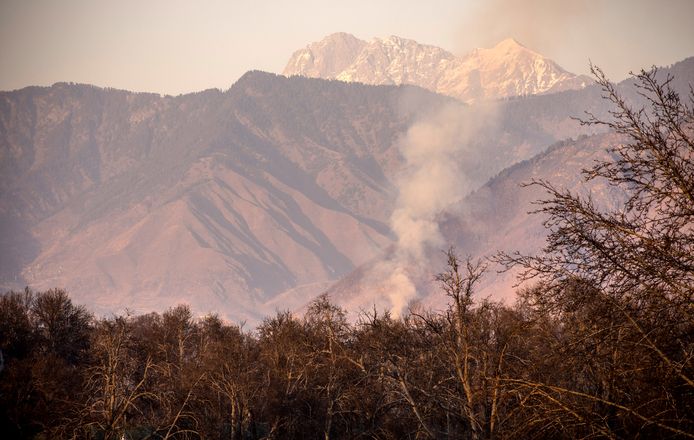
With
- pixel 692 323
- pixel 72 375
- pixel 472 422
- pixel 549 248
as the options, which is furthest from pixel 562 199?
pixel 72 375

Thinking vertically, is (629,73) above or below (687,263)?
above

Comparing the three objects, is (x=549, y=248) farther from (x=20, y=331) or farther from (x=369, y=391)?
(x=20, y=331)

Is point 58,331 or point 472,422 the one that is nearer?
point 472,422

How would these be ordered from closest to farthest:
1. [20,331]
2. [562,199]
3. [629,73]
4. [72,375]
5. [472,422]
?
[562,199] < [629,73] < [472,422] < [72,375] < [20,331]

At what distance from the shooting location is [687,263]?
8.80m

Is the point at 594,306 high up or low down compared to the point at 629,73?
down

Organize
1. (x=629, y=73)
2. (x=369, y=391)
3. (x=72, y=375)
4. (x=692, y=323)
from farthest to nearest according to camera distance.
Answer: (x=72, y=375) → (x=369, y=391) → (x=629, y=73) → (x=692, y=323)

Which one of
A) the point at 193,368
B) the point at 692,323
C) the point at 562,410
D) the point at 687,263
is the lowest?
the point at 562,410

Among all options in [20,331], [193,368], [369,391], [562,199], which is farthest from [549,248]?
[20,331]

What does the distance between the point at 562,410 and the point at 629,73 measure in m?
4.46

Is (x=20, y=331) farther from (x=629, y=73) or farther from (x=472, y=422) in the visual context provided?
(x=629, y=73)

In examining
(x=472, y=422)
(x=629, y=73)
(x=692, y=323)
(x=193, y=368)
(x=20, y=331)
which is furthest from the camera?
(x=20, y=331)

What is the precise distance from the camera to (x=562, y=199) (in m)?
9.08

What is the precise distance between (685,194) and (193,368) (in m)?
44.2
